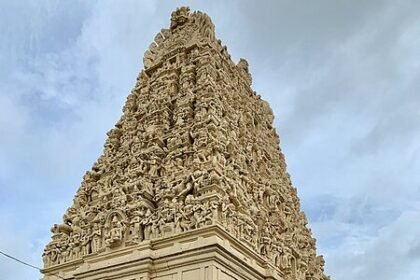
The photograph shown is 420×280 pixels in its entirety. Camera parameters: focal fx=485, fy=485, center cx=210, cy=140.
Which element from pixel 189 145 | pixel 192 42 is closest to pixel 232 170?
pixel 189 145

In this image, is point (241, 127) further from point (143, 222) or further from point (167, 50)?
point (143, 222)

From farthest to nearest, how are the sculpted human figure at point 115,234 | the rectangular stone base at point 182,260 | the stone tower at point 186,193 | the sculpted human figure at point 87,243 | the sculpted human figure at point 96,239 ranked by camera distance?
the sculpted human figure at point 87,243 → the sculpted human figure at point 96,239 → the sculpted human figure at point 115,234 → the stone tower at point 186,193 → the rectangular stone base at point 182,260

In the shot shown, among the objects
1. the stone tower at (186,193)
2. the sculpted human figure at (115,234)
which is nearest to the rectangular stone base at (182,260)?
the stone tower at (186,193)

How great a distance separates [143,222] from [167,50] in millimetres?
8544

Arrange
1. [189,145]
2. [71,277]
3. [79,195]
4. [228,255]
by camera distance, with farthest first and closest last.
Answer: [79,195] → [189,145] → [71,277] → [228,255]

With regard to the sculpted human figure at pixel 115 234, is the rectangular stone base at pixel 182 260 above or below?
below

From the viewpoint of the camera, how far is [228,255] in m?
10.7

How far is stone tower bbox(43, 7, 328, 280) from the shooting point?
11227 millimetres

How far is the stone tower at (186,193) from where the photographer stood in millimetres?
11227

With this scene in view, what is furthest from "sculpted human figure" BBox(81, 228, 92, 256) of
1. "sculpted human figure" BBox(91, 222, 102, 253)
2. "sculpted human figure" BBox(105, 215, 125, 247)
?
"sculpted human figure" BBox(105, 215, 125, 247)

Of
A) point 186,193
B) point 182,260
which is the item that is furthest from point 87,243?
point 182,260

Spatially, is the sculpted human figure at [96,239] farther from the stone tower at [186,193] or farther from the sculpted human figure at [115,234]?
the sculpted human figure at [115,234]

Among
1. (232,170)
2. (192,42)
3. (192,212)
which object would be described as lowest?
(192,212)

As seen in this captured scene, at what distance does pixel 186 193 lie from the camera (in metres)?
12.1
